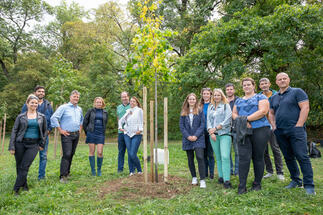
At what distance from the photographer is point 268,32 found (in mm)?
10266

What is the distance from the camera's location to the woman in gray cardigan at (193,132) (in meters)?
5.13

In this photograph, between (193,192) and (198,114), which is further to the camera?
Answer: (198,114)

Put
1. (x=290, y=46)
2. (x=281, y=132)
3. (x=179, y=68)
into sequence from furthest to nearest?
(x=179, y=68)
(x=290, y=46)
(x=281, y=132)

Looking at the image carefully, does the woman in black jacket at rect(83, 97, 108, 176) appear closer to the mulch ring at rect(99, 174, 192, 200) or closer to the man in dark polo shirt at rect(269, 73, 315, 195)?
the mulch ring at rect(99, 174, 192, 200)

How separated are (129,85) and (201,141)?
52.5 ft

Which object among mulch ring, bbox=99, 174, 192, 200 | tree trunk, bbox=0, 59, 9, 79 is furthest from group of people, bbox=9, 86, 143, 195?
tree trunk, bbox=0, 59, 9, 79

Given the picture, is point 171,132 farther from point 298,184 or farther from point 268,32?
point 298,184

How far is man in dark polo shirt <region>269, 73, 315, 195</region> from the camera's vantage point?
436 cm

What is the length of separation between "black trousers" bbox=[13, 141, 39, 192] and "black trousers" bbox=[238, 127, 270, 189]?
14.0 ft

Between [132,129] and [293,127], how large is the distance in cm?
357

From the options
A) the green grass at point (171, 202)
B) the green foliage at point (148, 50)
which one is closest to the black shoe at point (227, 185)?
the green grass at point (171, 202)

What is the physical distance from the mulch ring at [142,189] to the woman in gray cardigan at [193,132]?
1.47ft

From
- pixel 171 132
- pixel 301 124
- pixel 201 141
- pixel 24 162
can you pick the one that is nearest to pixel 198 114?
pixel 201 141

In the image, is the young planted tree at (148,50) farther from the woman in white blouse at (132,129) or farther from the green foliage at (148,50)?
the woman in white blouse at (132,129)
